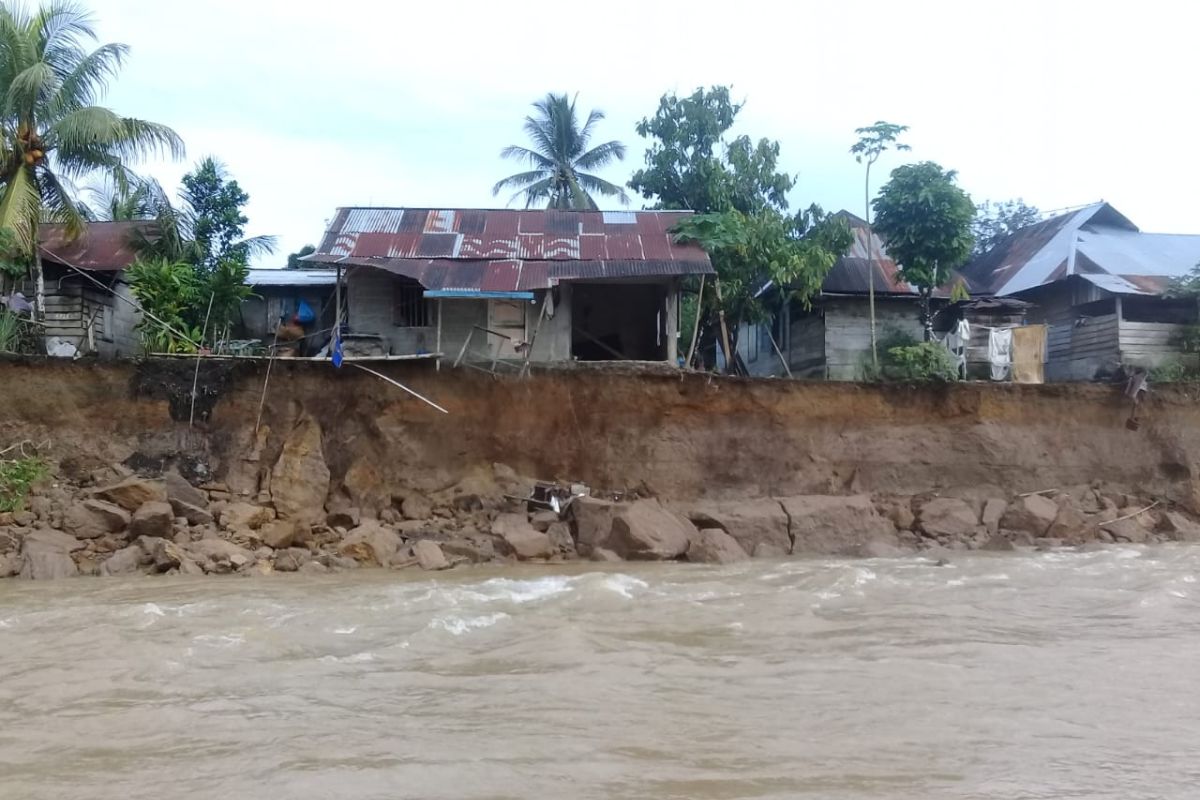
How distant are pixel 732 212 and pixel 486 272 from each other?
15.5 feet

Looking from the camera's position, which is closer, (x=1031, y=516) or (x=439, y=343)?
(x=439, y=343)

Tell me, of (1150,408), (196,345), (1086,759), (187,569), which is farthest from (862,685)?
(1150,408)

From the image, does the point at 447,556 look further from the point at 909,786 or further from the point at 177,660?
the point at 909,786

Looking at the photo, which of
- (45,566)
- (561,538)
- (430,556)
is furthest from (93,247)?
(561,538)

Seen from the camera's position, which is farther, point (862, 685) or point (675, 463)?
point (675, 463)

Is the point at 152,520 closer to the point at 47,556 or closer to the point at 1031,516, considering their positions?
the point at 47,556

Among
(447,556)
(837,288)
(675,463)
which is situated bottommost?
(447,556)

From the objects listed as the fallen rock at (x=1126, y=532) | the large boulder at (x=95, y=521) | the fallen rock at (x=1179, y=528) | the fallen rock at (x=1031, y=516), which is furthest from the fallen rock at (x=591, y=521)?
the fallen rock at (x=1179, y=528)

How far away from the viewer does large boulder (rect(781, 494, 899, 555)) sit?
14688 millimetres

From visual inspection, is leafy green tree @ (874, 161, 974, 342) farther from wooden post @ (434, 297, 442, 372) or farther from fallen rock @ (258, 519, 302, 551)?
fallen rock @ (258, 519, 302, 551)

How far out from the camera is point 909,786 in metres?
4.56

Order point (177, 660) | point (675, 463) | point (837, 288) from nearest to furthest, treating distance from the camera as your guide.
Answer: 1. point (177, 660)
2. point (675, 463)
3. point (837, 288)

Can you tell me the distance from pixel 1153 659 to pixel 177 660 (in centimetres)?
748

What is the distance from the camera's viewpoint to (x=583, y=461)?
15.5m
